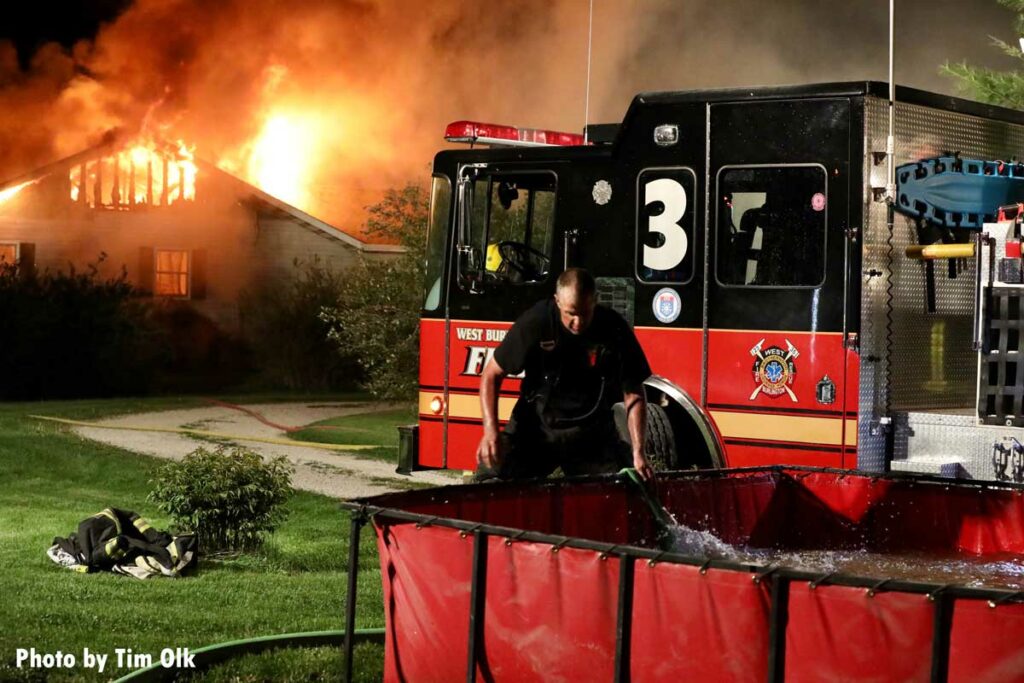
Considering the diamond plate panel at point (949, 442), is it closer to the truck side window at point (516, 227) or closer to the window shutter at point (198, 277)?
the truck side window at point (516, 227)

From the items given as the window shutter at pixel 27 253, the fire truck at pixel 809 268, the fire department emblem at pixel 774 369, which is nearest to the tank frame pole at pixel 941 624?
the fire truck at pixel 809 268

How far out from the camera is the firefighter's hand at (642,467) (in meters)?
6.59

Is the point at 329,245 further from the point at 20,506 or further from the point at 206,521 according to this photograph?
the point at 206,521

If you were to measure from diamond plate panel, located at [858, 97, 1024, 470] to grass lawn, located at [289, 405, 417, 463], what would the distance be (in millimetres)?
8919

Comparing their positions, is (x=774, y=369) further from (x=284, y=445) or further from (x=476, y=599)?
(x=284, y=445)

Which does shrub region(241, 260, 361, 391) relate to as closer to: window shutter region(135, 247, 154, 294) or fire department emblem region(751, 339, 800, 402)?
window shutter region(135, 247, 154, 294)

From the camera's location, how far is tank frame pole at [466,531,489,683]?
198 inches

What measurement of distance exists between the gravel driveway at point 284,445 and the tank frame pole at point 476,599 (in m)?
7.97

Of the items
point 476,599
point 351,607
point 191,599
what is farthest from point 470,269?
point 476,599

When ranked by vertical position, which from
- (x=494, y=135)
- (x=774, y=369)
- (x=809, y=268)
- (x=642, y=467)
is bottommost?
(x=642, y=467)

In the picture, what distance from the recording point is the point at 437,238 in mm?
10625

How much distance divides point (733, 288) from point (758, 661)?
16.1ft

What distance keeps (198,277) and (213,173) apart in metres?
2.47

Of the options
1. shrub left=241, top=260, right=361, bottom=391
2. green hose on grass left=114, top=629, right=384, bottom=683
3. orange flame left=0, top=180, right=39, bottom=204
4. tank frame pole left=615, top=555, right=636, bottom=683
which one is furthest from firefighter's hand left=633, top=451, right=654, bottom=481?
orange flame left=0, top=180, right=39, bottom=204
